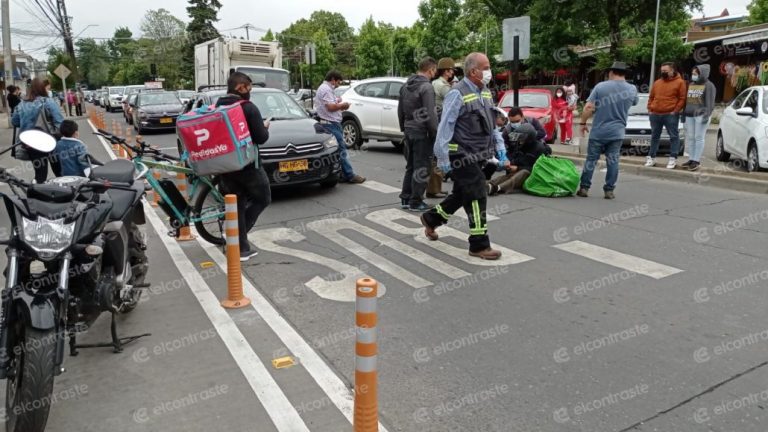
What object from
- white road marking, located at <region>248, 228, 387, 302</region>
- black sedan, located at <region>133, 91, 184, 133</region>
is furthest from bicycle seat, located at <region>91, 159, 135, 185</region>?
black sedan, located at <region>133, 91, 184, 133</region>

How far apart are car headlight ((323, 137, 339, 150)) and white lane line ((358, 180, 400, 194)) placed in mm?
989

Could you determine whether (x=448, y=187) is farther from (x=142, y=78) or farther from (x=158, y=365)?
(x=142, y=78)

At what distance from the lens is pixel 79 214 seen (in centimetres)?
344

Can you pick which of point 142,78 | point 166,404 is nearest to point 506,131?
point 166,404

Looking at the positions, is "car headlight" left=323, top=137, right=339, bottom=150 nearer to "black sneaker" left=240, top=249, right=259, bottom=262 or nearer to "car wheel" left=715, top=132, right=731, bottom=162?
"black sneaker" left=240, top=249, right=259, bottom=262

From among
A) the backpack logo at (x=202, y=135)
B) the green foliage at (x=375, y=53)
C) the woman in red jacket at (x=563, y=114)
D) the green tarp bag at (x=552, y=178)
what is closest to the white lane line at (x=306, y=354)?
the backpack logo at (x=202, y=135)

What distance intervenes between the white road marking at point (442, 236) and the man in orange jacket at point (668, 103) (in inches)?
213

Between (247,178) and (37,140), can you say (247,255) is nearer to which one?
(247,178)

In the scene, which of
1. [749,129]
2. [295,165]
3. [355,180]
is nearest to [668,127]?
[749,129]

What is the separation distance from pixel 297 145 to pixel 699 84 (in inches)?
277

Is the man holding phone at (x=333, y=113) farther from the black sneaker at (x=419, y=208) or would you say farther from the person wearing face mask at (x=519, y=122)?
the person wearing face mask at (x=519, y=122)

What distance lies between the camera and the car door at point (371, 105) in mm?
14305

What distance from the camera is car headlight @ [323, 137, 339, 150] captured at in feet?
30.7

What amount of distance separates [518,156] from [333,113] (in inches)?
124
